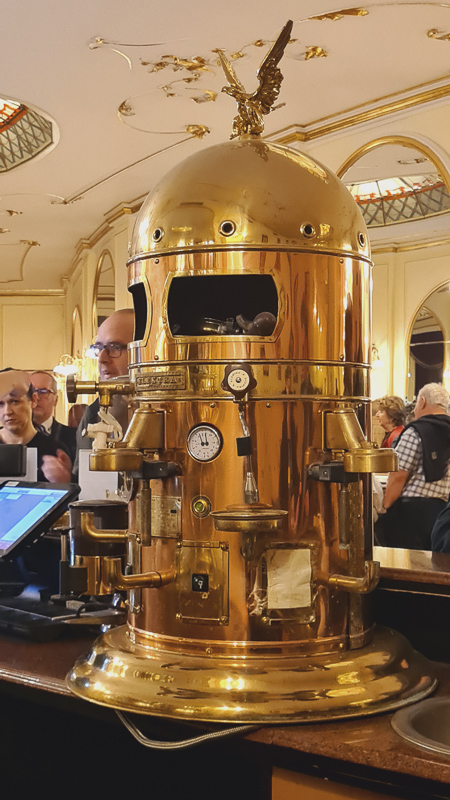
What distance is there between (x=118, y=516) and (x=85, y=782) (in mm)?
624

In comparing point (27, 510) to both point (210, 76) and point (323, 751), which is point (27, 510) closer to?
point (323, 751)

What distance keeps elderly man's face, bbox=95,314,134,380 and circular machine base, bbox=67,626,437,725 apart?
1.59 meters

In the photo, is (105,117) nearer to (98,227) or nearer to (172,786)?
(98,227)

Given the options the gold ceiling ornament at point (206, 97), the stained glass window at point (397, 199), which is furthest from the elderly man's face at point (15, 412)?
the stained glass window at point (397, 199)

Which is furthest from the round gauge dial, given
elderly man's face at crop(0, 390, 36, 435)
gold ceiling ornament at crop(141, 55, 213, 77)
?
gold ceiling ornament at crop(141, 55, 213, 77)

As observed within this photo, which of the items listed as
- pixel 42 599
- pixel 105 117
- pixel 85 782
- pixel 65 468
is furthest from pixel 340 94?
pixel 85 782

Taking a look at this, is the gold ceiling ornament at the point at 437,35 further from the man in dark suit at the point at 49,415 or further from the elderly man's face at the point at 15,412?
the elderly man's face at the point at 15,412

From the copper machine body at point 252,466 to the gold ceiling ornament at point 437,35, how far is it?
15.5 feet

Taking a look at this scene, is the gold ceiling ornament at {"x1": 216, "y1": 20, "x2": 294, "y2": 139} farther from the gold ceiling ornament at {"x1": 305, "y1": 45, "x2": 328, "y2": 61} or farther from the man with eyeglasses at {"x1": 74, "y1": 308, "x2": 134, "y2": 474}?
the gold ceiling ornament at {"x1": 305, "y1": 45, "x2": 328, "y2": 61}

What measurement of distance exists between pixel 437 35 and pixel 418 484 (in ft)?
10.3

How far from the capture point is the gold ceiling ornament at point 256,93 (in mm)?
1760

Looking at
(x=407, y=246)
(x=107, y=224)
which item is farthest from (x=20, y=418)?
(x=107, y=224)

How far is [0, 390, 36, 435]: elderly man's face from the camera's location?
3.45 m

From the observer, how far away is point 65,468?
3.27 m
